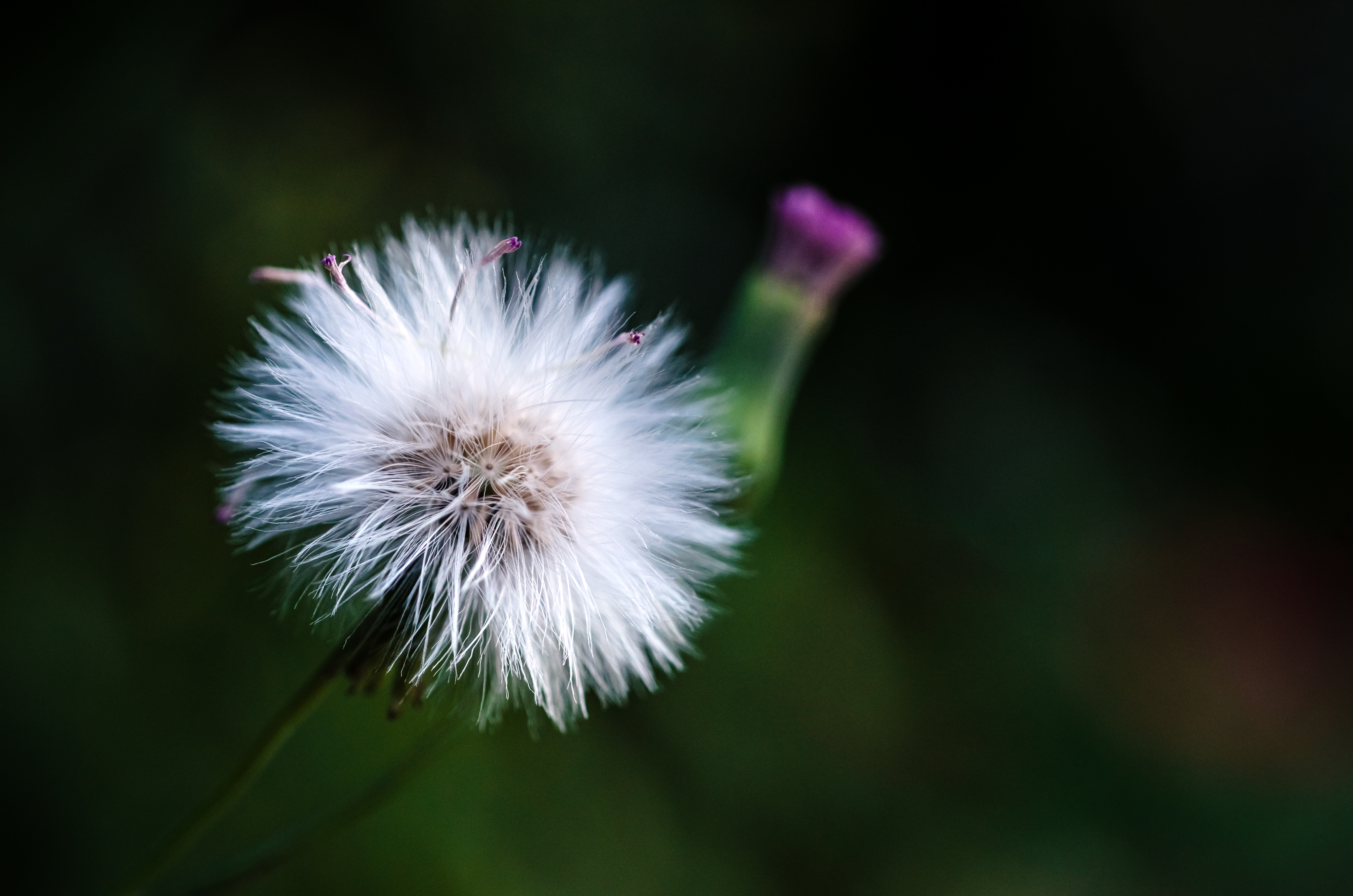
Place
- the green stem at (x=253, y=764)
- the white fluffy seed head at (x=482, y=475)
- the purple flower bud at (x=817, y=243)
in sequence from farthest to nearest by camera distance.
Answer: the purple flower bud at (x=817, y=243) < the white fluffy seed head at (x=482, y=475) < the green stem at (x=253, y=764)

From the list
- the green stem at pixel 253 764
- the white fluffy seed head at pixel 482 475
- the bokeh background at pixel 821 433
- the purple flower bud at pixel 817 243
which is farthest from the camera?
the bokeh background at pixel 821 433

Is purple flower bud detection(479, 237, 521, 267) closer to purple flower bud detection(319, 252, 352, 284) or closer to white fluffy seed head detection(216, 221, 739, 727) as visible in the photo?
white fluffy seed head detection(216, 221, 739, 727)

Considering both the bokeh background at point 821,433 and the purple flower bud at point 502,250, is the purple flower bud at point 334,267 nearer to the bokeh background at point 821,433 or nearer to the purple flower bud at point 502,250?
the purple flower bud at point 502,250

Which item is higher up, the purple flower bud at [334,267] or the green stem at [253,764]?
the purple flower bud at [334,267]

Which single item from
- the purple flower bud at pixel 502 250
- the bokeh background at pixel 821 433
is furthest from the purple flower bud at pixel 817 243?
the bokeh background at pixel 821 433

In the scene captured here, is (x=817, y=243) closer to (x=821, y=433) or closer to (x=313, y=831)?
(x=313, y=831)

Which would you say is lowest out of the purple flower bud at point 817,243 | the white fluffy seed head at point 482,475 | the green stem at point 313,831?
the green stem at point 313,831

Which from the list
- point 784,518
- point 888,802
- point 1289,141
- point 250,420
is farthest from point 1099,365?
point 250,420
